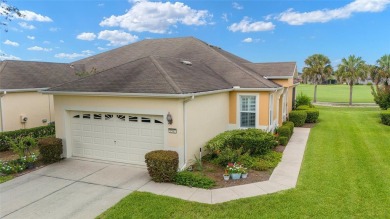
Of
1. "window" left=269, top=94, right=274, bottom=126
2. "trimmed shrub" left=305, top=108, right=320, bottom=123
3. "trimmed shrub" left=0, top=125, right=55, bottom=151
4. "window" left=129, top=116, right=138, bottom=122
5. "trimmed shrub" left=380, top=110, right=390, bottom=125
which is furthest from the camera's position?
"trimmed shrub" left=305, top=108, right=320, bottom=123

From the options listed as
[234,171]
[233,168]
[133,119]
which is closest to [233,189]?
[234,171]

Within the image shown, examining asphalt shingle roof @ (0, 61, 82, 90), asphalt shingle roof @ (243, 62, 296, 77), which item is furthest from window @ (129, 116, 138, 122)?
asphalt shingle roof @ (243, 62, 296, 77)

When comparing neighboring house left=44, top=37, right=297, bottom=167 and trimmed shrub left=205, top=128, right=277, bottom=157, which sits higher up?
neighboring house left=44, top=37, right=297, bottom=167

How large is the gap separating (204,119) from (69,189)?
588 cm

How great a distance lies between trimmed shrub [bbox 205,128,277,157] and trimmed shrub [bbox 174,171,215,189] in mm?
2634

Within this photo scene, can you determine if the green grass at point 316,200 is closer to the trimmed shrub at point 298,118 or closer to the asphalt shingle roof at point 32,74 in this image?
the trimmed shrub at point 298,118

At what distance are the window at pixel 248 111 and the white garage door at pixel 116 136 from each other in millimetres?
5709

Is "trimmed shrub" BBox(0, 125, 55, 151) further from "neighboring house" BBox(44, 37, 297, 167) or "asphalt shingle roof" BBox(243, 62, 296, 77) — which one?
"asphalt shingle roof" BBox(243, 62, 296, 77)

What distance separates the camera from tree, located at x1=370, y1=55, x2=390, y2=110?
24.0 m

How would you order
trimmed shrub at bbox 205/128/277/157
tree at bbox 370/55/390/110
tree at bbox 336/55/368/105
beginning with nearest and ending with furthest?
trimmed shrub at bbox 205/128/277/157, tree at bbox 370/55/390/110, tree at bbox 336/55/368/105

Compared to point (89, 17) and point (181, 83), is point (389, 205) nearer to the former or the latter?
point (181, 83)

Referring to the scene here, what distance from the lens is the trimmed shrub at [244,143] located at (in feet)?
38.8

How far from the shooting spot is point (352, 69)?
122 ft

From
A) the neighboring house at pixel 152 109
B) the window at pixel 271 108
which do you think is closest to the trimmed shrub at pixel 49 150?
the neighboring house at pixel 152 109
